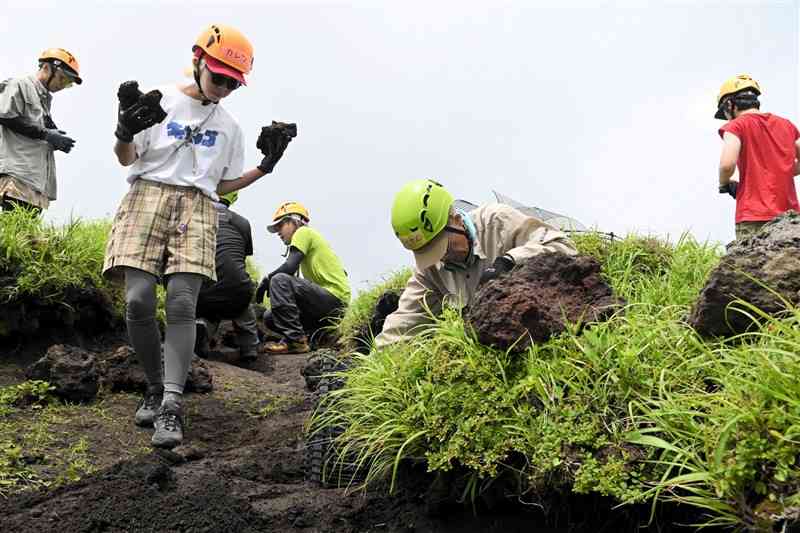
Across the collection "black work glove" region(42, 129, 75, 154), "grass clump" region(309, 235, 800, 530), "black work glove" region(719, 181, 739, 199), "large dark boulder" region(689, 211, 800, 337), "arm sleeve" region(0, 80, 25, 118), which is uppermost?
"arm sleeve" region(0, 80, 25, 118)

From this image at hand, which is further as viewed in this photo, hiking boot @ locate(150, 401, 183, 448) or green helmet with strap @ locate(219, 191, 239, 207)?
green helmet with strap @ locate(219, 191, 239, 207)

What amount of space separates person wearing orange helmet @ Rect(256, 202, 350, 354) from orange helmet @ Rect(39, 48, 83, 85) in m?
2.72

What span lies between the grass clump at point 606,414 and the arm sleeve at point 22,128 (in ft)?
13.5

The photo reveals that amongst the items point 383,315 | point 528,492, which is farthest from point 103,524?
point 383,315

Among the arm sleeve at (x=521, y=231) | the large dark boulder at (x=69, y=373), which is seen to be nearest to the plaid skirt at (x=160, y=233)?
the large dark boulder at (x=69, y=373)

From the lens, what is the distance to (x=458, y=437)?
2.90 metres

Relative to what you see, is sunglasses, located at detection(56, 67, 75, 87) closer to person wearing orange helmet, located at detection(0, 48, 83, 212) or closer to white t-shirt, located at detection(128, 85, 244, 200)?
person wearing orange helmet, located at detection(0, 48, 83, 212)

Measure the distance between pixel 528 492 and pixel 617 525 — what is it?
33cm

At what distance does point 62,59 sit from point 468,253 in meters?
4.39

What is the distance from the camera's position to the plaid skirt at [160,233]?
4207 mm

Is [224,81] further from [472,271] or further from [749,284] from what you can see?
[749,284]

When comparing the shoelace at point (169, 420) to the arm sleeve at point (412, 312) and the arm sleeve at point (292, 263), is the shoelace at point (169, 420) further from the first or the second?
the arm sleeve at point (292, 263)

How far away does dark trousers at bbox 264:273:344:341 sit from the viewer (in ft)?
25.8

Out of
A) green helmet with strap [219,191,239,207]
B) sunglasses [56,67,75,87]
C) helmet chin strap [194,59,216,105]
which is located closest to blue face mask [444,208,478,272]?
helmet chin strap [194,59,216,105]
